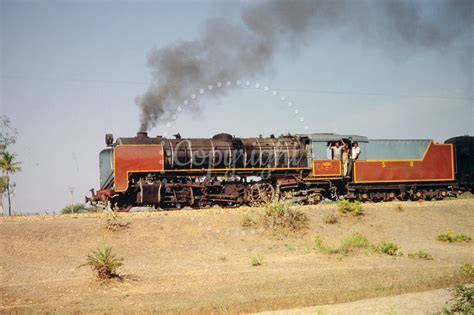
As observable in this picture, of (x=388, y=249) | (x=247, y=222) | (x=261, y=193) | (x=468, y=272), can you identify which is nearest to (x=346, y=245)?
(x=388, y=249)

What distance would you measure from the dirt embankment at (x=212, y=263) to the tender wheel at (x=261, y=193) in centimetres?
232

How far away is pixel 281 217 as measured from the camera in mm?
20969

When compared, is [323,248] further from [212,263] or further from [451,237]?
[451,237]

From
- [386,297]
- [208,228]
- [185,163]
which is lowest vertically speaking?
[386,297]

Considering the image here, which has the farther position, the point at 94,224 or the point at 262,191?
the point at 262,191

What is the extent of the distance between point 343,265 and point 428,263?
2.95m

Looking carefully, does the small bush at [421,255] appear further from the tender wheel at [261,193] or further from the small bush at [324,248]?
the tender wheel at [261,193]

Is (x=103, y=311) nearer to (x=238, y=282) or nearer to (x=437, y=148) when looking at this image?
(x=238, y=282)

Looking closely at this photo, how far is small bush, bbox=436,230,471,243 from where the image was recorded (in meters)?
21.0

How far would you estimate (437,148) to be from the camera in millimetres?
29188

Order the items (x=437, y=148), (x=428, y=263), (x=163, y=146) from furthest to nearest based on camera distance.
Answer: (x=437, y=148) → (x=163, y=146) → (x=428, y=263)

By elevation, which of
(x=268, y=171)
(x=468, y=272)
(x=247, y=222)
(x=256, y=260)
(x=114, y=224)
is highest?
(x=268, y=171)

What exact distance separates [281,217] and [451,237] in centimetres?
675

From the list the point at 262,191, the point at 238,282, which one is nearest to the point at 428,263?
the point at 238,282
